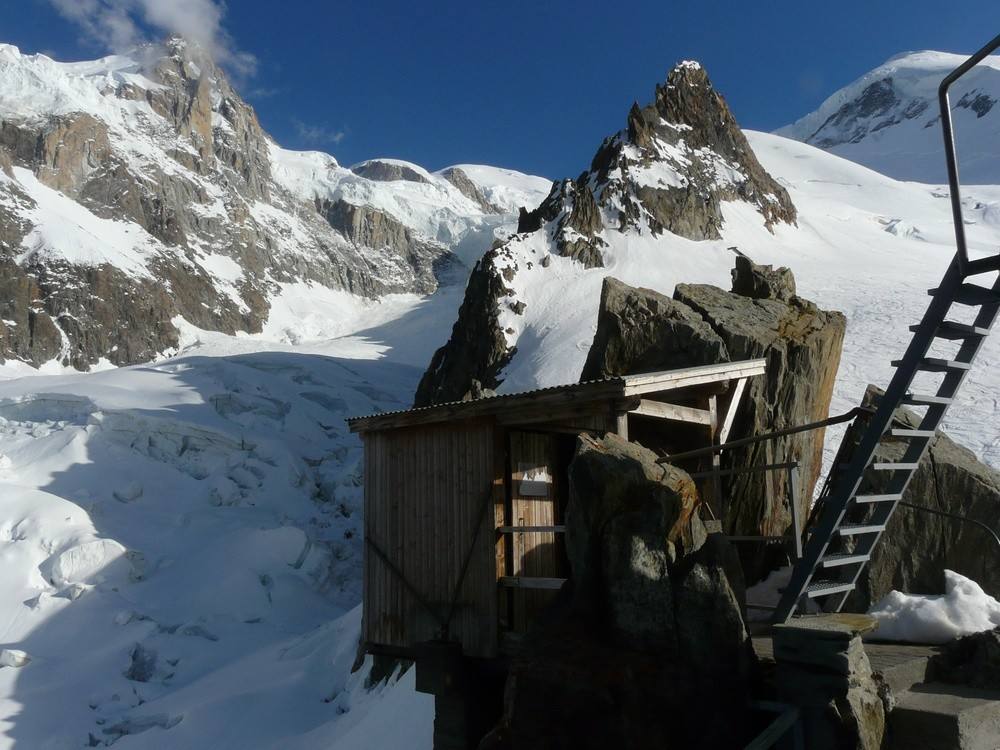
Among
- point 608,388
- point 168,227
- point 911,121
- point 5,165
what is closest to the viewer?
point 608,388

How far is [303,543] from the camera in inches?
995

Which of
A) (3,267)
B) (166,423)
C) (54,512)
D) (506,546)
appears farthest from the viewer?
(3,267)

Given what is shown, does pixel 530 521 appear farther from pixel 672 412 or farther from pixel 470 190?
pixel 470 190

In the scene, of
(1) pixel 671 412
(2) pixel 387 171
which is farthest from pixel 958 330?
(2) pixel 387 171

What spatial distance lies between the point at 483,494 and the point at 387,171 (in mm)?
169487

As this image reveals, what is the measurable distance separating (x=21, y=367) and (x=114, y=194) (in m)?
34.2

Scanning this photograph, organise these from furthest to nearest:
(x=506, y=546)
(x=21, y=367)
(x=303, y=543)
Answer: (x=21, y=367), (x=303, y=543), (x=506, y=546)

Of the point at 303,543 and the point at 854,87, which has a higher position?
the point at 854,87

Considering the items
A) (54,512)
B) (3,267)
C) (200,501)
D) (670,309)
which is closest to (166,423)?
(200,501)

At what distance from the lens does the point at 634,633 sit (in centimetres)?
610

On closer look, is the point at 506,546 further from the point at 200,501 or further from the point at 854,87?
the point at 854,87

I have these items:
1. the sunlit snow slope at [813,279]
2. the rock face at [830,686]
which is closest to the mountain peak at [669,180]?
the sunlit snow slope at [813,279]

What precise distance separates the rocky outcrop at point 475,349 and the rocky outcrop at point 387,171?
5198 inches

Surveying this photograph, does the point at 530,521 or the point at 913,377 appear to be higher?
the point at 913,377
